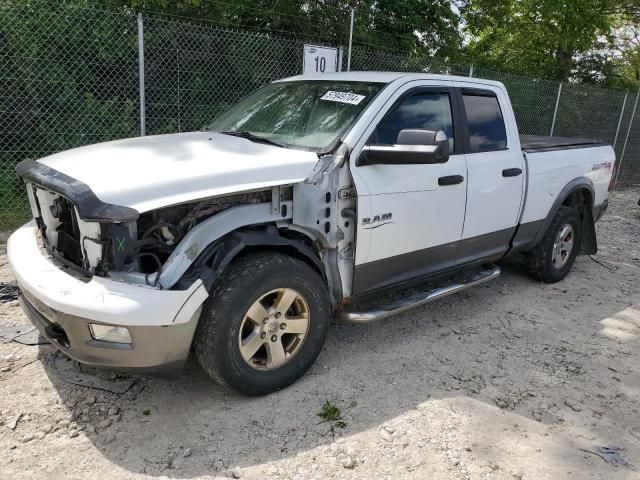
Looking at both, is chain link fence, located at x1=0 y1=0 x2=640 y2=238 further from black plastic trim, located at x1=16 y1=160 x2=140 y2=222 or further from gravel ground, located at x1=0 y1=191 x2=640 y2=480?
black plastic trim, located at x1=16 y1=160 x2=140 y2=222

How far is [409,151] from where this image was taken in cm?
326

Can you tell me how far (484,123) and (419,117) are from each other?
31.7 inches

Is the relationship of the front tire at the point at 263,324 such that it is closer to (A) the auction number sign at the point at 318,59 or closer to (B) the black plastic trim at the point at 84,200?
(B) the black plastic trim at the point at 84,200

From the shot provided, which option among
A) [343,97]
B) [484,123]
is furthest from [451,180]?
[343,97]

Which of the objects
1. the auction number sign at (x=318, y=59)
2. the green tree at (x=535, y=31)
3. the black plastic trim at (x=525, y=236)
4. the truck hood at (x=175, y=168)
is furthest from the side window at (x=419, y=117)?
the green tree at (x=535, y=31)

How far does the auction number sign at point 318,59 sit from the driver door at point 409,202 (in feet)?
12.5

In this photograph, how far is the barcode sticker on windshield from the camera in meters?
3.68

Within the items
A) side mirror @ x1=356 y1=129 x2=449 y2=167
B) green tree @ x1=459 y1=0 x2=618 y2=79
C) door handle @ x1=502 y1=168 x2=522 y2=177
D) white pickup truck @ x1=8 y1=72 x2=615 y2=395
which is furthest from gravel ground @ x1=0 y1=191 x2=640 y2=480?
green tree @ x1=459 y1=0 x2=618 y2=79

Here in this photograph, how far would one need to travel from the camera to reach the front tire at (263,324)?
289cm

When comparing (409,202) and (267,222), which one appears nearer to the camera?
(267,222)

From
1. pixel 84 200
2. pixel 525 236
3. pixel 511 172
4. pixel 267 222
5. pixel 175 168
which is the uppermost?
pixel 175 168

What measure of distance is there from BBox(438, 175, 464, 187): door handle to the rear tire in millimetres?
1819

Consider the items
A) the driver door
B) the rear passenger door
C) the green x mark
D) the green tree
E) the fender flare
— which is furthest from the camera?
the green tree

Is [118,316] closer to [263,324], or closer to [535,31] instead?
[263,324]
